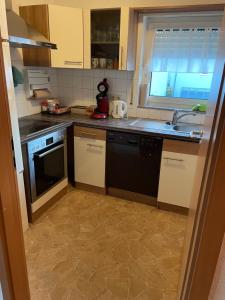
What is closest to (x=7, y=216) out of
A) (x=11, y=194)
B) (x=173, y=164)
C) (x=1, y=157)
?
(x=11, y=194)

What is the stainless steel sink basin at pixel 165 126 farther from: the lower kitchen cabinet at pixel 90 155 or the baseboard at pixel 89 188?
the baseboard at pixel 89 188

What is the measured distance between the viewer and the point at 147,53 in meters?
2.63

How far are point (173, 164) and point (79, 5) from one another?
6.54ft

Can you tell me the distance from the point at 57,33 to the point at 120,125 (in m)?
1.14

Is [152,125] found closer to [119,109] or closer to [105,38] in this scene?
[119,109]

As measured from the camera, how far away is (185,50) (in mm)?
2449

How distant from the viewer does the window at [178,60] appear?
2344 mm

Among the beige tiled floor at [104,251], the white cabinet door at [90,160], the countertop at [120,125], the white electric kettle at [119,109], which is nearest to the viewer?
the beige tiled floor at [104,251]

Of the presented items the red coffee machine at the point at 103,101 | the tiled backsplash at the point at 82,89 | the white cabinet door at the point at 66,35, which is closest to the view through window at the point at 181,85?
the tiled backsplash at the point at 82,89

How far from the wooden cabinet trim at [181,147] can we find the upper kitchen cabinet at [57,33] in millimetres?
1283

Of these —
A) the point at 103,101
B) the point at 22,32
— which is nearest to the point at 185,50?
the point at 103,101

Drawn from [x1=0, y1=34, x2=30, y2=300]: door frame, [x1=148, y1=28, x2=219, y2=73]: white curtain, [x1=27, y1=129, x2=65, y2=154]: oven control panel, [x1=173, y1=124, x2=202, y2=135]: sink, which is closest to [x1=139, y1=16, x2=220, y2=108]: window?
[x1=148, y1=28, x2=219, y2=73]: white curtain

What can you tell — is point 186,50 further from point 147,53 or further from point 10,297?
point 10,297

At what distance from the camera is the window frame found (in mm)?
2309
